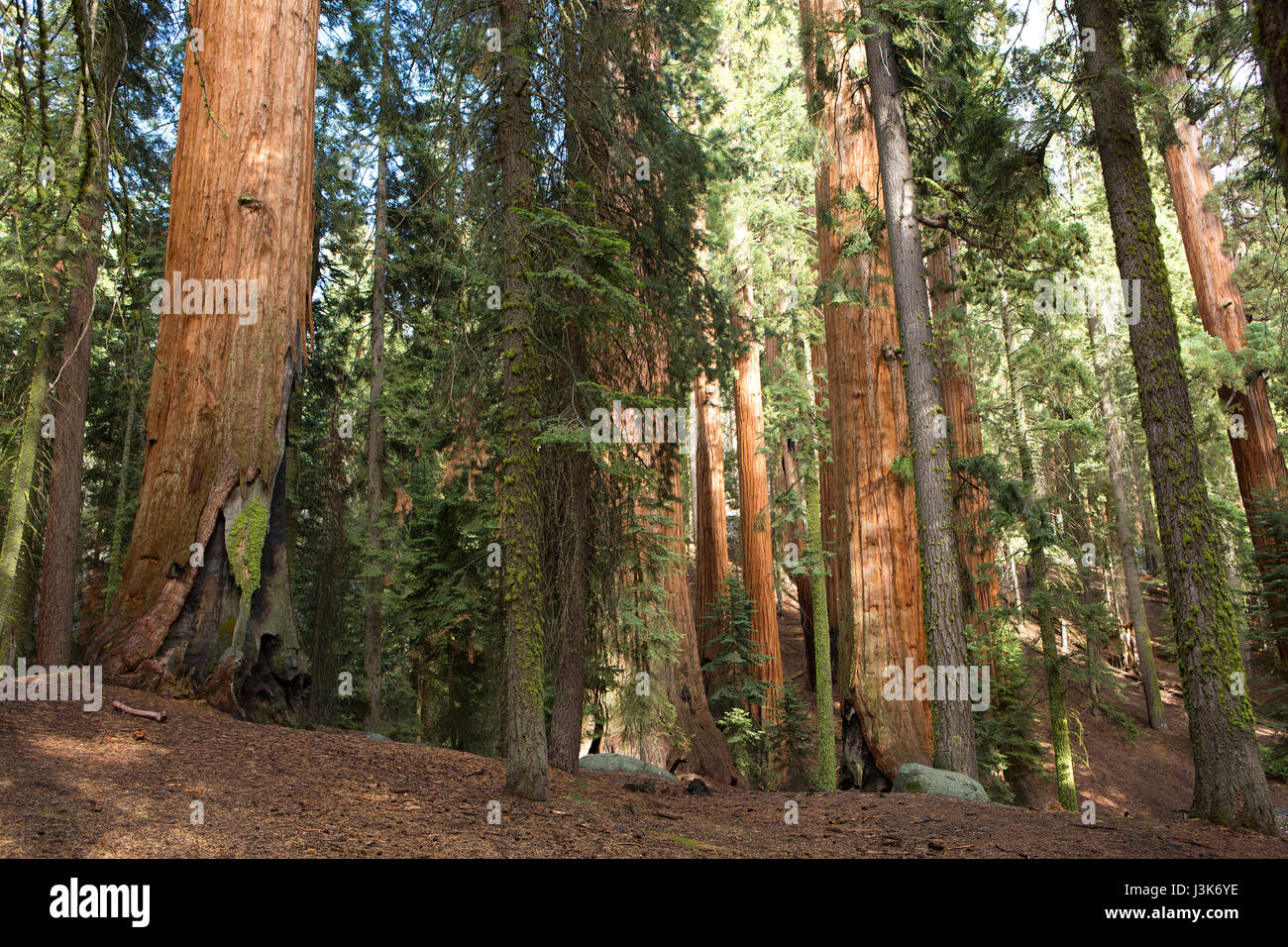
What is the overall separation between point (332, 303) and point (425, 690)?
25.3ft

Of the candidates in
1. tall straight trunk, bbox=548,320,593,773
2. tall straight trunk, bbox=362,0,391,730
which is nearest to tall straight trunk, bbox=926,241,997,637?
tall straight trunk, bbox=548,320,593,773

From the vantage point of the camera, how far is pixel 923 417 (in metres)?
9.48

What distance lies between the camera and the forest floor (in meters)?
3.95

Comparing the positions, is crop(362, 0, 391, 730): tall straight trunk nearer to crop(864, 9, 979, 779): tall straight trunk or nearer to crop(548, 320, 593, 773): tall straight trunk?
crop(548, 320, 593, 773): tall straight trunk

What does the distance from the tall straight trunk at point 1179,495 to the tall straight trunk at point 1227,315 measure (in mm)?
7377

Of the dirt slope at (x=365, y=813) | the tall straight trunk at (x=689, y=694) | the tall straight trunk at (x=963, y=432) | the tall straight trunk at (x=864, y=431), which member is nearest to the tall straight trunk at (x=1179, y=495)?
the dirt slope at (x=365, y=813)

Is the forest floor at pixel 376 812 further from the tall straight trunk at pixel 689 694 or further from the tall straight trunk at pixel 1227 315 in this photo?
the tall straight trunk at pixel 1227 315

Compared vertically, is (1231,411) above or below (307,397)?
below

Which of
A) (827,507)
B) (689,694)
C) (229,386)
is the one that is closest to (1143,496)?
(827,507)

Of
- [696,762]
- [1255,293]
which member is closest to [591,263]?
[696,762]

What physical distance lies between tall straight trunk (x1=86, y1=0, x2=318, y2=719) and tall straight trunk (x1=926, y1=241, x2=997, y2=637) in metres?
7.61

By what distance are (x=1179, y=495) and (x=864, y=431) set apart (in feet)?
15.0
